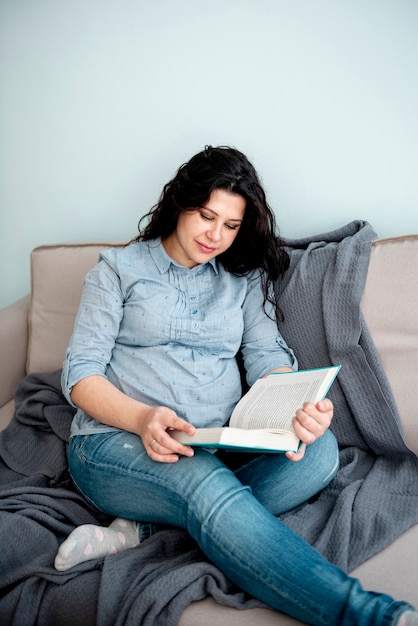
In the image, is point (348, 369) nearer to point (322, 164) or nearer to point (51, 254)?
point (322, 164)

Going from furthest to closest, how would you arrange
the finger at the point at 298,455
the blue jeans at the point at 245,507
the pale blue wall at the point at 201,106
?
the pale blue wall at the point at 201,106, the finger at the point at 298,455, the blue jeans at the point at 245,507

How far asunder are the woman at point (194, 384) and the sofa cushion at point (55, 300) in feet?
1.16

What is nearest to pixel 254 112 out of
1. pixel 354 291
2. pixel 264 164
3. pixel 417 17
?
pixel 264 164

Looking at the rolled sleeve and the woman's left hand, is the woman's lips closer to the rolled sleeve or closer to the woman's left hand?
the rolled sleeve

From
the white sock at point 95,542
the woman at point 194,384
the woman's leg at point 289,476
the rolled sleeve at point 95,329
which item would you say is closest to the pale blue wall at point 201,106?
the woman at point 194,384

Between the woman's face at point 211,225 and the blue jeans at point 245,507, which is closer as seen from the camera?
the blue jeans at point 245,507

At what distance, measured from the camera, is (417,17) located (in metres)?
1.44

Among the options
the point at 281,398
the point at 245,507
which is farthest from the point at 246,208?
the point at 245,507

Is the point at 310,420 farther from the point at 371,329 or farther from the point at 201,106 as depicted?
the point at 201,106

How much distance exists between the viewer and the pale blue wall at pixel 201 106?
151cm

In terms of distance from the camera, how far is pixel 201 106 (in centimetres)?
166

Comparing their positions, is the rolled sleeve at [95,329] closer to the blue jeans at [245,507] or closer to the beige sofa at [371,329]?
the blue jeans at [245,507]

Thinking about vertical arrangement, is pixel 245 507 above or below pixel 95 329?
below

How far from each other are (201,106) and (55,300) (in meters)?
0.67
